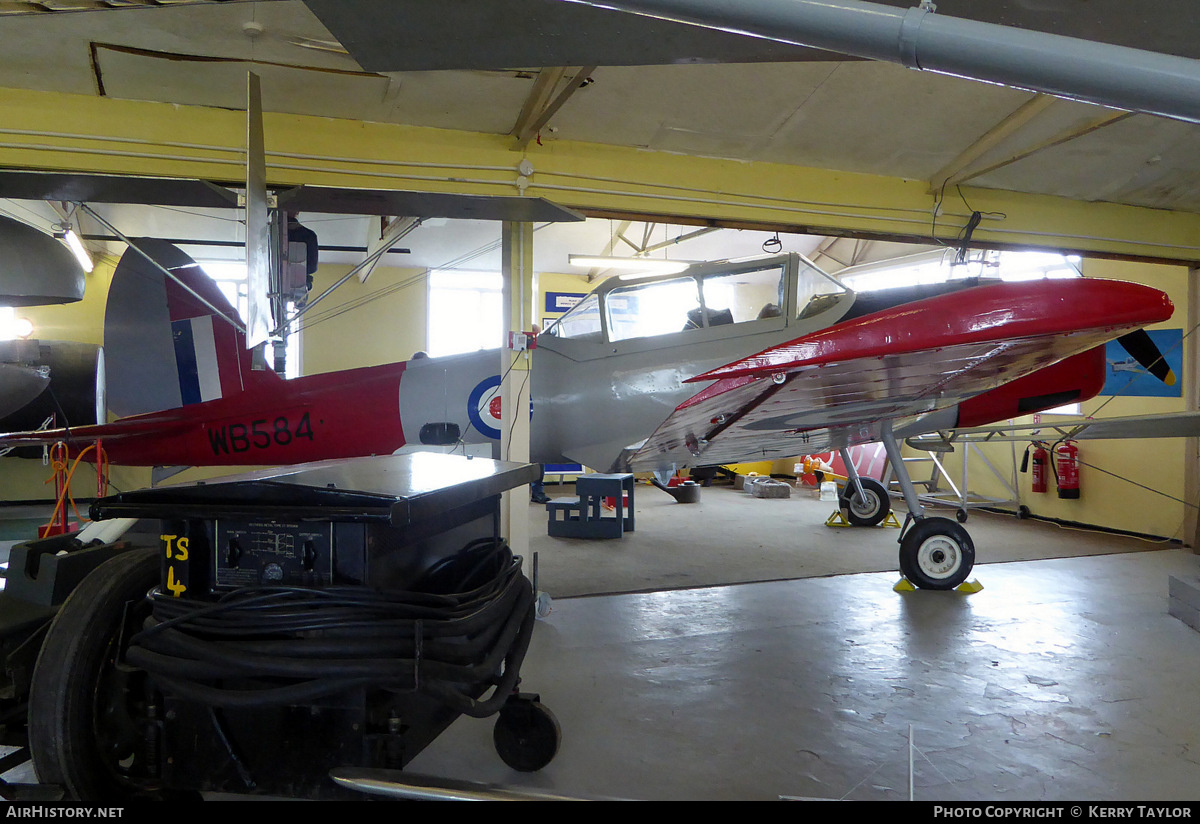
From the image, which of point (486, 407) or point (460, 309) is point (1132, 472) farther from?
point (460, 309)

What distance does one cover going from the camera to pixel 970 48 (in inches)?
28.7

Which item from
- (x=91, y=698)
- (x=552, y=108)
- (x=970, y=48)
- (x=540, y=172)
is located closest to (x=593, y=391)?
(x=540, y=172)

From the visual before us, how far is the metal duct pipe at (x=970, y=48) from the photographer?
697 mm

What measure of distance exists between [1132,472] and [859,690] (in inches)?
265

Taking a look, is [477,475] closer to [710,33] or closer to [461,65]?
[461,65]

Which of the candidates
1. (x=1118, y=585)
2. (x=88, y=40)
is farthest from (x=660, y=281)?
(x=1118, y=585)

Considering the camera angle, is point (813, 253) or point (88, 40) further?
point (813, 253)

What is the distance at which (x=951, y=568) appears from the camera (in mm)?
4941

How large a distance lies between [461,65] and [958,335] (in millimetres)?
2030

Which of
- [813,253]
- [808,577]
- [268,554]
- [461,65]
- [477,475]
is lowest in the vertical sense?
[808,577]

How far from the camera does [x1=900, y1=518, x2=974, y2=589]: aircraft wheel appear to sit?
491cm

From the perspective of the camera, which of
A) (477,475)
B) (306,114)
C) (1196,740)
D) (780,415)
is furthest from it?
(306,114)

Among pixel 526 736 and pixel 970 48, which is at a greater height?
pixel 970 48

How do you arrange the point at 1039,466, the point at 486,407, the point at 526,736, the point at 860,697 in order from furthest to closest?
the point at 1039,466, the point at 486,407, the point at 860,697, the point at 526,736
